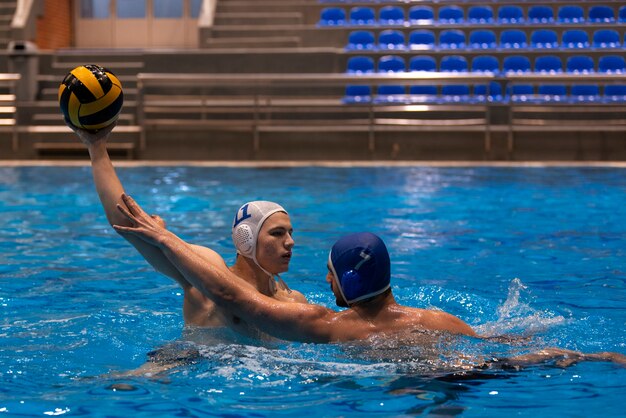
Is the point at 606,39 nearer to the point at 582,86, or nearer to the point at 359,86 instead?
the point at 582,86

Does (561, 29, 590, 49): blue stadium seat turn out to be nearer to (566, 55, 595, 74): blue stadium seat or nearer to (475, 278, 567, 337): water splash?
(566, 55, 595, 74): blue stadium seat

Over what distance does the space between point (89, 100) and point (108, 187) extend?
38 cm

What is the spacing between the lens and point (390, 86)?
55.6 feet

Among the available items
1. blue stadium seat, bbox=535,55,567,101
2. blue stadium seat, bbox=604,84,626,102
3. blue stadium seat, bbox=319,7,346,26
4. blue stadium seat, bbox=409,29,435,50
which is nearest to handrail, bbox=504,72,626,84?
blue stadium seat, bbox=535,55,567,101

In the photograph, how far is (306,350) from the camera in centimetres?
441

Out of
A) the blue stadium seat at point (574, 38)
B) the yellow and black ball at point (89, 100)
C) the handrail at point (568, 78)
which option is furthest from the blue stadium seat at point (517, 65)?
the yellow and black ball at point (89, 100)

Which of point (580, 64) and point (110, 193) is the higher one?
point (580, 64)

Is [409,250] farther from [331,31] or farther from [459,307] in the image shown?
[331,31]

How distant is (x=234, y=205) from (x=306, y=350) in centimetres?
643

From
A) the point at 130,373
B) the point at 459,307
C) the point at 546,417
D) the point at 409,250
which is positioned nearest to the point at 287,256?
the point at 130,373

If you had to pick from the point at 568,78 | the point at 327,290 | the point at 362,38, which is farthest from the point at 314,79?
the point at 327,290

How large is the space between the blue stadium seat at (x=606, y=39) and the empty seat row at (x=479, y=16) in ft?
2.19

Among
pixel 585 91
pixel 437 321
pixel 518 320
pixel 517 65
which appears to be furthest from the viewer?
pixel 517 65

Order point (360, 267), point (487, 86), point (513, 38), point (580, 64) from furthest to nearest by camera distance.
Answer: point (513, 38)
point (580, 64)
point (487, 86)
point (360, 267)
